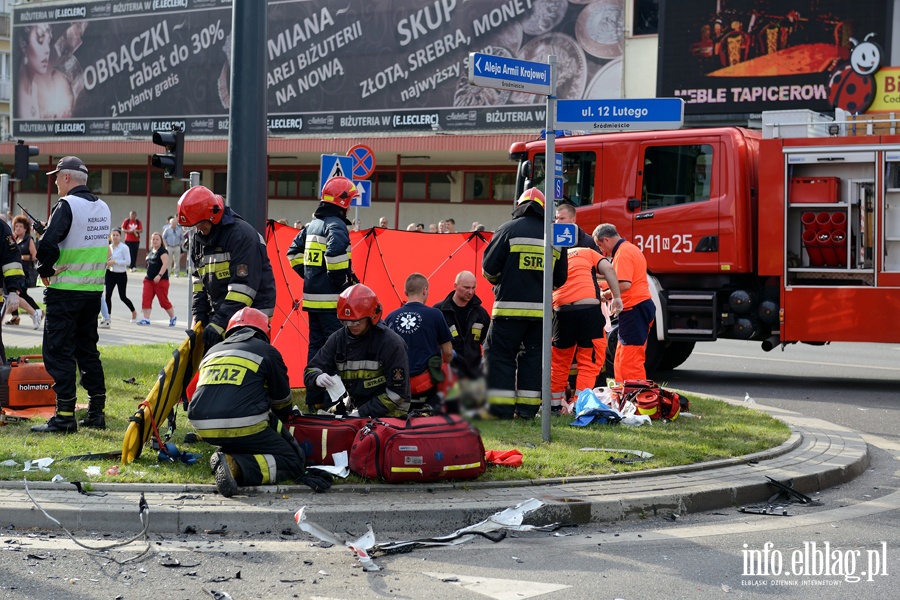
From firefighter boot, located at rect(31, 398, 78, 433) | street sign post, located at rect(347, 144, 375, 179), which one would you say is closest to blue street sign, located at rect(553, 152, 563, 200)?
street sign post, located at rect(347, 144, 375, 179)

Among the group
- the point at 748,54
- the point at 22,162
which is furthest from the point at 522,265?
the point at 748,54

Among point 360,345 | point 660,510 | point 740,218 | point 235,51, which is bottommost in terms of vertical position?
point 660,510

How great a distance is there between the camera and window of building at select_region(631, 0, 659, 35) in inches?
1129

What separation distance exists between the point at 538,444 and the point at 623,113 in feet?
8.05

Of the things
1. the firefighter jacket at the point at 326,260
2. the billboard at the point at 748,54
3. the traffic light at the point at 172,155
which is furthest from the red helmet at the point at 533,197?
the billboard at the point at 748,54

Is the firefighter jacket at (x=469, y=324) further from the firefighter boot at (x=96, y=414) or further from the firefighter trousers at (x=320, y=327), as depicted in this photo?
the firefighter boot at (x=96, y=414)

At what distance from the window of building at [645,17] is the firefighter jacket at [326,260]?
21337 mm

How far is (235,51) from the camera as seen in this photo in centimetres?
985

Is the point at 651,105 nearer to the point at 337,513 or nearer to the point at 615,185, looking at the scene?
the point at 337,513

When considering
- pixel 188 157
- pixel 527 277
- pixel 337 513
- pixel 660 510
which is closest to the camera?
pixel 337 513

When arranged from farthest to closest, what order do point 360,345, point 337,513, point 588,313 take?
1. point 588,313
2. point 360,345
3. point 337,513

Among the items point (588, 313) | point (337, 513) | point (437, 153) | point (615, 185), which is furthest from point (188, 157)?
point (337, 513)

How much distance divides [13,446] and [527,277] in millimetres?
4013

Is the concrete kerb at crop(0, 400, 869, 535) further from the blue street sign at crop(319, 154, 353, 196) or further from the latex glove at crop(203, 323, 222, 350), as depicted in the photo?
the blue street sign at crop(319, 154, 353, 196)
